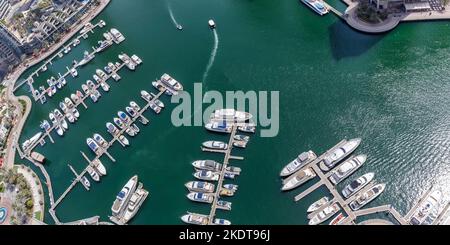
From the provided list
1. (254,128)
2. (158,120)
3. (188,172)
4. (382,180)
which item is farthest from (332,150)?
(158,120)

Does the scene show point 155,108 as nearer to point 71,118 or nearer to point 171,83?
point 171,83

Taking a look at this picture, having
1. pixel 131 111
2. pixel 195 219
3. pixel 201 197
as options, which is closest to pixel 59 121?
pixel 131 111

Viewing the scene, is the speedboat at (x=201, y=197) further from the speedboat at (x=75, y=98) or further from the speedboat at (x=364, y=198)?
the speedboat at (x=75, y=98)

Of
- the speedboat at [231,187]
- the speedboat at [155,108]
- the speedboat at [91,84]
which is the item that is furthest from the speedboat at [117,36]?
the speedboat at [231,187]

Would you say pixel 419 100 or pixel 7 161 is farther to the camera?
pixel 7 161

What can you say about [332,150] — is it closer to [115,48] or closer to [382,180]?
[382,180]

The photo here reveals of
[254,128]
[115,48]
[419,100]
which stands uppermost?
[115,48]

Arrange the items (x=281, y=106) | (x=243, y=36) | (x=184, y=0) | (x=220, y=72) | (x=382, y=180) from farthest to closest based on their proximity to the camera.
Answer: (x=184, y=0), (x=243, y=36), (x=220, y=72), (x=281, y=106), (x=382, y=180)

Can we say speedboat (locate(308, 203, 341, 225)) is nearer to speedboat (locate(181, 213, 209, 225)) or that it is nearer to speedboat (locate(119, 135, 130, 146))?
speedboat (locate(181, 213, 209, 225))
